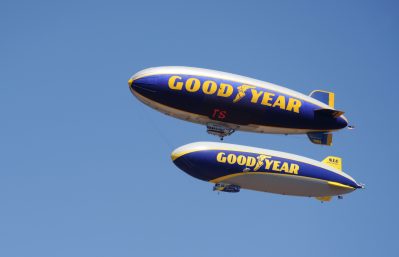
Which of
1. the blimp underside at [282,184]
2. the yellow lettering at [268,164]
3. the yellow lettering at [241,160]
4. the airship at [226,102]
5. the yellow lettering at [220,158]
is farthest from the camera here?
the yellow lettering at [268,164]

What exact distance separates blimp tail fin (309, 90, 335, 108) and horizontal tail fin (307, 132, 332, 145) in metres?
3.09

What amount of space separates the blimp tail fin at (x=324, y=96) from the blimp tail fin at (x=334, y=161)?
9.36 m

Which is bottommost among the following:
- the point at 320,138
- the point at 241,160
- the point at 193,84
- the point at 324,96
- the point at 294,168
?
the point at 241,160

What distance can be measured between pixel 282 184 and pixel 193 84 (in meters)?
14.2

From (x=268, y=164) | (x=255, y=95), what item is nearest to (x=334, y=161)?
(x=268, y=164)

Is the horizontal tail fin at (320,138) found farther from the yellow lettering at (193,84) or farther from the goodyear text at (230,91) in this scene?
the yellow lettering at (193,84)

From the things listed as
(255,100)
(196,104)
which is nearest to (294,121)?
(255,100)

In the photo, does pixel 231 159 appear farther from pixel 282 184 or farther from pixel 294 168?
pixel 294 168

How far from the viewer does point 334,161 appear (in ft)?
283

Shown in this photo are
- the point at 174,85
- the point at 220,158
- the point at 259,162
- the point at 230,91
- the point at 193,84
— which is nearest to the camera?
the point at 174,85

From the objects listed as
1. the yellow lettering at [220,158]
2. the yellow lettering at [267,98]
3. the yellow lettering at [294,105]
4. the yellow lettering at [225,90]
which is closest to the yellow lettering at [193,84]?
the yellow lettering at [225,90]

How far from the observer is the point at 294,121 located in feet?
243

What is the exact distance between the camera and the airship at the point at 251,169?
247 feet

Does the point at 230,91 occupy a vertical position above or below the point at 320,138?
above
